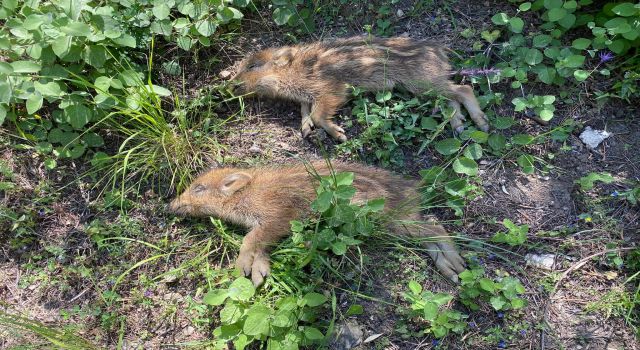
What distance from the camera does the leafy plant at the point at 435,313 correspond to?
381 cm

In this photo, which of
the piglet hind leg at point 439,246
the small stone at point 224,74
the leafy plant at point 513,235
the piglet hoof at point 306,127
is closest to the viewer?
the leafy plant at point 513,235

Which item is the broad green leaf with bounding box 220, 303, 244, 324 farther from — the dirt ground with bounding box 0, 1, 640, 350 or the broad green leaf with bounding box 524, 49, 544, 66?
the broad green leaf with bounding box 524, 49, 544, 66

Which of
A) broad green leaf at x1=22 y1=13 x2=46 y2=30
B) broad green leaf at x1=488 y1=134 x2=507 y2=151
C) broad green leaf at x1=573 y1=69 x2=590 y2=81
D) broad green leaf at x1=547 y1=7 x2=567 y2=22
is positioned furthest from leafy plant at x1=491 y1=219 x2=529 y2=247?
broad green leaf at x1=22 y1=13 x2=46 y2=30

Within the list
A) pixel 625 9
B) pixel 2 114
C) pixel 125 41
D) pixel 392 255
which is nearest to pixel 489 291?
pixel 392 255

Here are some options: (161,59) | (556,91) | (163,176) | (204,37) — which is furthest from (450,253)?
(161,59)

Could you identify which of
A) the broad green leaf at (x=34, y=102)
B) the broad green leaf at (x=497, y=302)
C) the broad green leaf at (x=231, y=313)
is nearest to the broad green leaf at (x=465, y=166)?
the broad green leaf at (x=497, y=302)

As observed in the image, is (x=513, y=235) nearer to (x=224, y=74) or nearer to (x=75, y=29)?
(x=224, y=74)

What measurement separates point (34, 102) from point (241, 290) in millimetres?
2299

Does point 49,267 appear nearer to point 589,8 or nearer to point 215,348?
point 215,348

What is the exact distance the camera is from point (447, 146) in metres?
4.53

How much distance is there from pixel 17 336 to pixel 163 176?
1.71m

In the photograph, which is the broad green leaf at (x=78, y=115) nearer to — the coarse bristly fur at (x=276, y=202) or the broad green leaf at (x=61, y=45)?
the broad green leaf at (x=61, y=45)

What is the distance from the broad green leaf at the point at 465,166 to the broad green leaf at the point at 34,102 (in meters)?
3.42

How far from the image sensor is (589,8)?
4.85m
